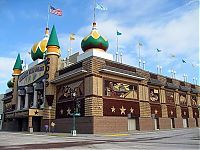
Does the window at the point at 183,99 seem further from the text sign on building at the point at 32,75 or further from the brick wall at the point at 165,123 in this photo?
the text sign on building at the point at 32,75

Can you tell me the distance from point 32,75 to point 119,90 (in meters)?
22.2

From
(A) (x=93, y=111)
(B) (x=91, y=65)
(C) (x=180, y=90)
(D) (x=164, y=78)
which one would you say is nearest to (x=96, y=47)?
(B) (x=91, y=65)

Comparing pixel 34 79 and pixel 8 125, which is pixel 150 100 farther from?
pixel 8 125

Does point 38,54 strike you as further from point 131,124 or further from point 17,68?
point 131,124

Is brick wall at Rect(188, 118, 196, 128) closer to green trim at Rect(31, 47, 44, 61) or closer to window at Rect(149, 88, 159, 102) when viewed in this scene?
window at Rect(149, 88, 159, 102)

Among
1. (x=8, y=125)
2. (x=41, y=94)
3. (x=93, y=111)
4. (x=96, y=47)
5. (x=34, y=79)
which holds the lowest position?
(x=8, y=125)

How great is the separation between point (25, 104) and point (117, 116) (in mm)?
24251

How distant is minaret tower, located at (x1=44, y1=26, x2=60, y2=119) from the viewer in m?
47.8

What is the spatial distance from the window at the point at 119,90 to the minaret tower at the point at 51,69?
12.8 metres

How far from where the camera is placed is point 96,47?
44594mm

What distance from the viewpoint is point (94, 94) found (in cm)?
3900

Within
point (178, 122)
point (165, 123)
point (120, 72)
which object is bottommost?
point (178, 122)

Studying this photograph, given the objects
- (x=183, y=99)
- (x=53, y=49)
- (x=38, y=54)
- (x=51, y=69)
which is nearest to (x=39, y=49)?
(x=38, y=54)

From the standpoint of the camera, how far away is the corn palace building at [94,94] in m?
40.2
